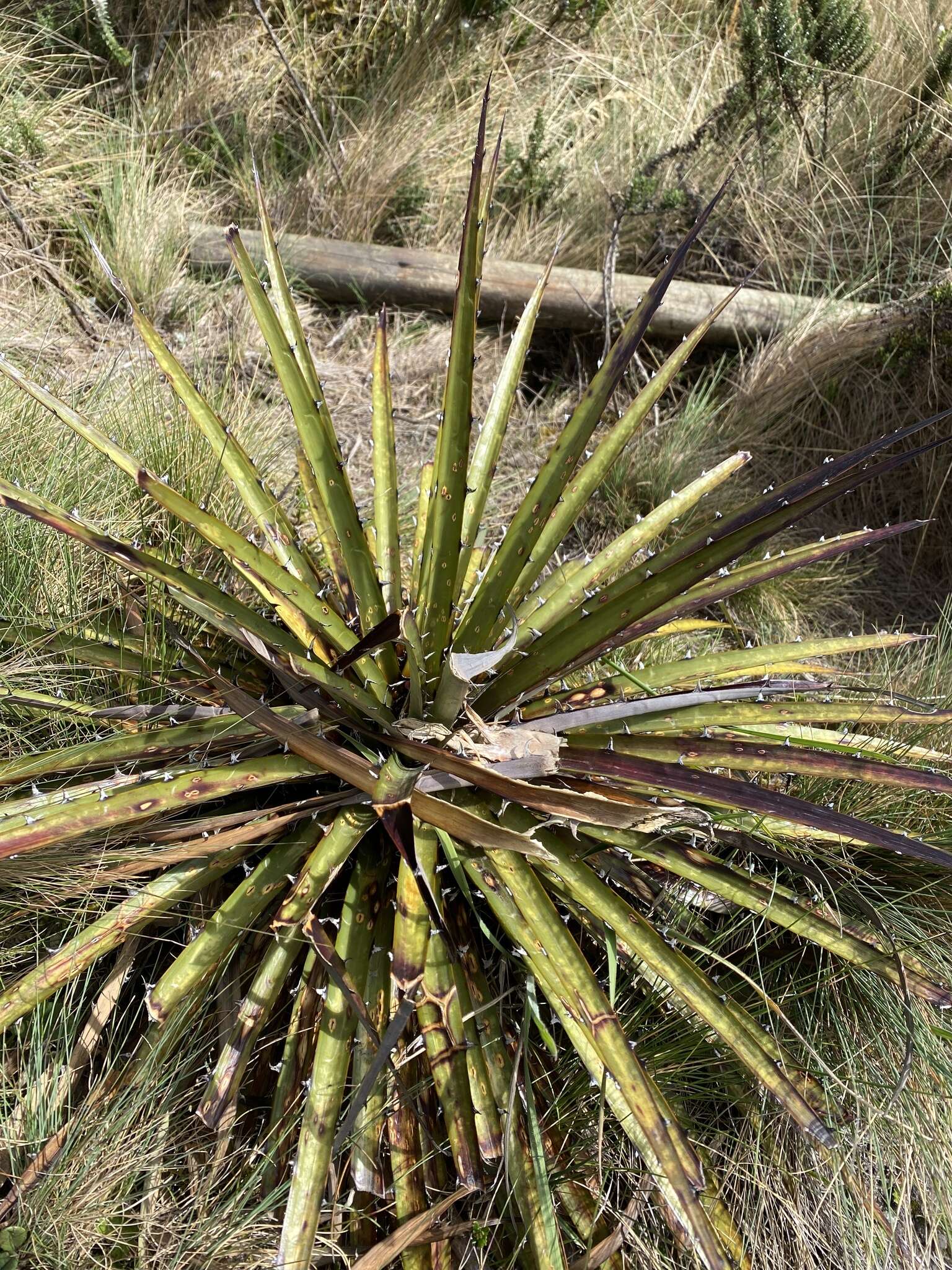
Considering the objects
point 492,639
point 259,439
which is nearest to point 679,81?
point 259,439

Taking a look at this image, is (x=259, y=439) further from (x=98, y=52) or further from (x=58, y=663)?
(x=98, y=52)

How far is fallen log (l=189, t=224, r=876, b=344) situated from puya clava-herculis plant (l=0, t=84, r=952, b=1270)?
6.30 feet

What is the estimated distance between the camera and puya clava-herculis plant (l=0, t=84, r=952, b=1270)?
1692 mm

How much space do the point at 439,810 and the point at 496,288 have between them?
2.84 meters

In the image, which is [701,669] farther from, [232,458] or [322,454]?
[232,458]

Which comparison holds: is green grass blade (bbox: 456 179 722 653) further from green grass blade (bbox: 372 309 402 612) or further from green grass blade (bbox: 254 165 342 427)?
green grass blade (bbox: 254 165 342 427)

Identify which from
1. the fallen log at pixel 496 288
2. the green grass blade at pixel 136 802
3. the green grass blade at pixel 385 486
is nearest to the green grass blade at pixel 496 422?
the green grass blade at pixel 385 486

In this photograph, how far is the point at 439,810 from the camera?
180cm

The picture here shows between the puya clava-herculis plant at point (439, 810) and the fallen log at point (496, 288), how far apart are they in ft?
6.30

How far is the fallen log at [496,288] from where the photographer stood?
4.01 metres

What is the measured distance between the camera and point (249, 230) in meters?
4.22

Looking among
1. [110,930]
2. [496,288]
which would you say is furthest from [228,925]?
[496,288]

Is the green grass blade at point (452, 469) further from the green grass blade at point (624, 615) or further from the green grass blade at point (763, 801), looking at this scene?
the green grass blade at point (763, 801)

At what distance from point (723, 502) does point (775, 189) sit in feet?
5.59
